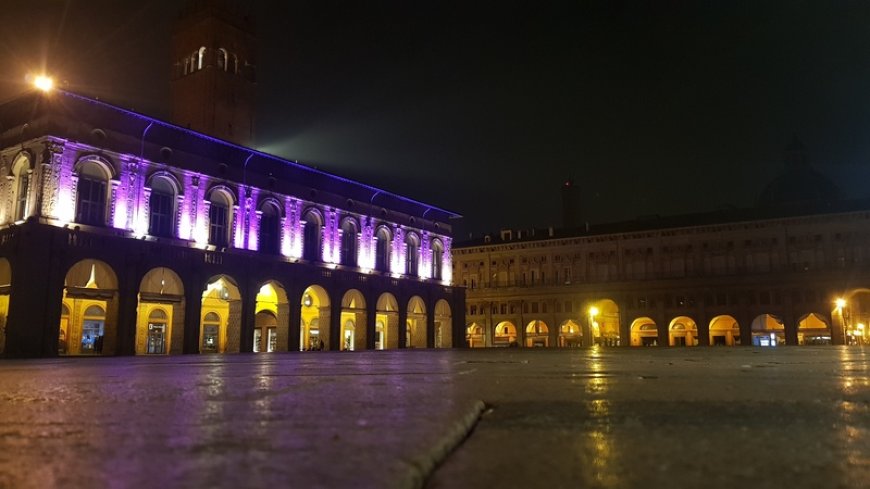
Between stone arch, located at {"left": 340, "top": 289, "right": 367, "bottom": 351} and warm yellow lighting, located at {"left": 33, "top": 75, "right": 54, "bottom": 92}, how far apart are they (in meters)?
18.4

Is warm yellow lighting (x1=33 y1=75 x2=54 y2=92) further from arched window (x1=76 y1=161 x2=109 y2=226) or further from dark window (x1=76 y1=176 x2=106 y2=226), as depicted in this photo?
dark window (x1=76 y1=176 x2=106 y2=226)

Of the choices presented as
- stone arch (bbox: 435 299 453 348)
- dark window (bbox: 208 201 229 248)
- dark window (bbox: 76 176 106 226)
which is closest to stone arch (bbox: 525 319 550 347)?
stone arch (bbox: 435 299 453 348)

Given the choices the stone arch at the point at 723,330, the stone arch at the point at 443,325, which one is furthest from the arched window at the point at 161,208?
the stone arch at the point at 723,330

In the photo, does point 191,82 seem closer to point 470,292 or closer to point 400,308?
point 400,308

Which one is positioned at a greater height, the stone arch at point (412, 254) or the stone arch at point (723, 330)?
the stone arch at point (412, 254)

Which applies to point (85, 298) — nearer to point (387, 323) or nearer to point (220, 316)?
point (220, 316)

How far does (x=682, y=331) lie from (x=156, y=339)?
149 feet

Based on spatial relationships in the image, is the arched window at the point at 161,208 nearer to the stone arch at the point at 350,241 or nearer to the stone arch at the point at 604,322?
the stone arch at the point at 350,241

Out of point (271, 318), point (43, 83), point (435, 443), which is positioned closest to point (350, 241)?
point (271, 318)

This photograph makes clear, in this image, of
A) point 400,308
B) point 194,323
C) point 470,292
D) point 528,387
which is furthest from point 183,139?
point 470,292

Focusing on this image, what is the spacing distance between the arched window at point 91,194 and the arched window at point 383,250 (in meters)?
18.3

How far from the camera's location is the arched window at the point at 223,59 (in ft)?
139

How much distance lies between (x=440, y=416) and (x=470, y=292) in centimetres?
6801

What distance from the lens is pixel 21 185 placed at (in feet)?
82.5
